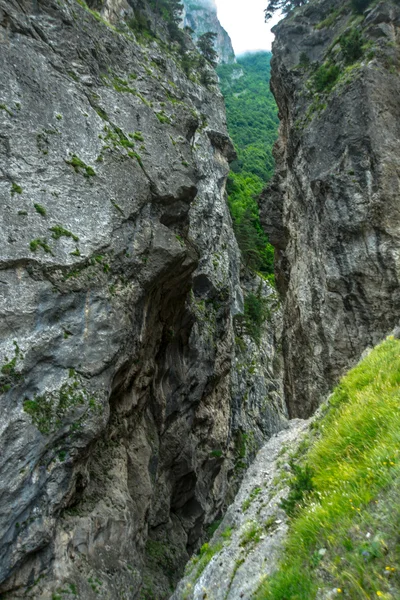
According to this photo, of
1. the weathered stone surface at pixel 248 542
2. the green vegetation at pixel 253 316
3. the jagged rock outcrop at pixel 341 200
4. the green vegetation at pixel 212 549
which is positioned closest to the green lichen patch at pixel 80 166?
the weathered stone surface at pixel 248 542

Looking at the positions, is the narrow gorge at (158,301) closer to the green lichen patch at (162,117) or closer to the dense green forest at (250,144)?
the green lichen patch at (162,117)

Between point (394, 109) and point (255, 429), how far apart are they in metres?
23.9

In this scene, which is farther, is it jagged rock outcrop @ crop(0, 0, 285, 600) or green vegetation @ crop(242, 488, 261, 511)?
jagged rock outcrop @ crop(0, 0, 285, 600)

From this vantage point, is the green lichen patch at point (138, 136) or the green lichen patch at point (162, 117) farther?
the green lichen patch at point (162, 117)

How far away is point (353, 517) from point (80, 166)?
1350cm

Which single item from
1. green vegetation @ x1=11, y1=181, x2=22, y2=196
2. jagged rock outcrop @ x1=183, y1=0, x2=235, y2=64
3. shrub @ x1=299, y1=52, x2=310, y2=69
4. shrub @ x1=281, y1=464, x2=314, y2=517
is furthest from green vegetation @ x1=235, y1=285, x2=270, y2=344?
jagged rock outcrop @ x1=183, y1=0, x2=235, y2=64

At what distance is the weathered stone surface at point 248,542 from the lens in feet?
21.2

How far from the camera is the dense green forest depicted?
166 feet

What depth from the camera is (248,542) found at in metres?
7.91

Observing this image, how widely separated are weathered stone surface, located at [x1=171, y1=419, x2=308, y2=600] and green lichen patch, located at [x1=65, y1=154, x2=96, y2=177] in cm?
1062

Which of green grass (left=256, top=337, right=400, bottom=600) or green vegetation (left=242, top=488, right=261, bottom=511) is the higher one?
green grass (left=256, top=337, right=400, bottom=600)

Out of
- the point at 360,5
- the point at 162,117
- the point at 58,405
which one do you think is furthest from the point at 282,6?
the point at 58,405

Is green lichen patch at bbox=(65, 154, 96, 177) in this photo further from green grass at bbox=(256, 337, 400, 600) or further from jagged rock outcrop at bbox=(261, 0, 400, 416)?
green grass at bbox=(256, 337, 400, 600)

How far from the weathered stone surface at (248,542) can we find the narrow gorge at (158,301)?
67 millimetres
